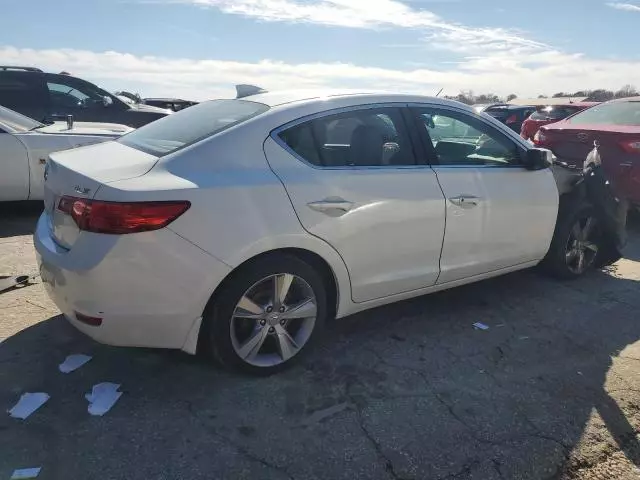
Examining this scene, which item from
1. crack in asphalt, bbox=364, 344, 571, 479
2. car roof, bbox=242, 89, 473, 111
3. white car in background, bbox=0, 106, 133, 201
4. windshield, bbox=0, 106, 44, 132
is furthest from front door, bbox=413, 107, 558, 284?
windshield, bbox=0, 106, 44, 132

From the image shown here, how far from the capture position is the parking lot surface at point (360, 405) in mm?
2408

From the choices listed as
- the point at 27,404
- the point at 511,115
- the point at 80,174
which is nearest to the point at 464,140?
Answer: the point at 80,174

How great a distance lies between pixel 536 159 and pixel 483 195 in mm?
625

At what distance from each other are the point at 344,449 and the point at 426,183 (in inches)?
67.4

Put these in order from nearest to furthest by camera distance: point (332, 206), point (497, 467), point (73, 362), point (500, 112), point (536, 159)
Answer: point (497, 467) → point (332, 206) → point (73, 362) → point (536, 159) → point (500, 112)

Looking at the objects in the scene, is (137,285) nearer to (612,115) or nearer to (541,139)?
(541,139)

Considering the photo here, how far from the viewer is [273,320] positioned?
9.93 ft

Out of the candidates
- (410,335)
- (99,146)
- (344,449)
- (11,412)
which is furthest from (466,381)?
(99,146)

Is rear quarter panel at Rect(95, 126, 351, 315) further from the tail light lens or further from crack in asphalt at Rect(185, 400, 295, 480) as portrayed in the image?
the tail light lens

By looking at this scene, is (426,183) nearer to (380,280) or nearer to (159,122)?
(380,280)

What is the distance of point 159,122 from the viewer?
11.9 ft

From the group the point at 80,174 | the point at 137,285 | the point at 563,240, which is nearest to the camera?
the point at 137,285

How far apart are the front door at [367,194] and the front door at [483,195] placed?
0.16 m

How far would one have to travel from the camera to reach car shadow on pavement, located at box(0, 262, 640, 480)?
7.89ft
